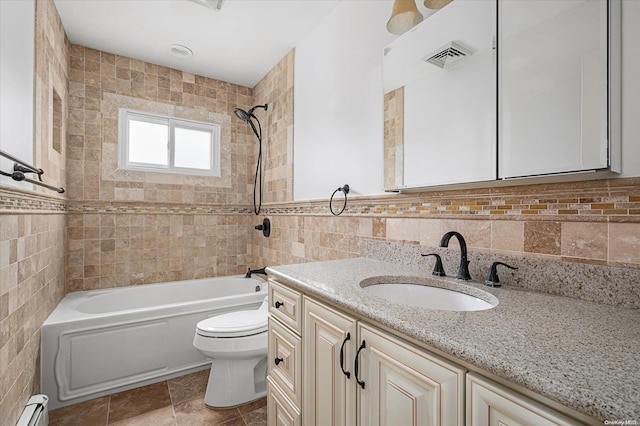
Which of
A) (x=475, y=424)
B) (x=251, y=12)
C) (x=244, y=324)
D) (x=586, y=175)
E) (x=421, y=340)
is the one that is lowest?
(x=244, y=324)

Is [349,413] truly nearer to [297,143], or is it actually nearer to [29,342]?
[29,342]

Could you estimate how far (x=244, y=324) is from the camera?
198cm

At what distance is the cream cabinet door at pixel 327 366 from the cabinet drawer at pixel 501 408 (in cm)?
38

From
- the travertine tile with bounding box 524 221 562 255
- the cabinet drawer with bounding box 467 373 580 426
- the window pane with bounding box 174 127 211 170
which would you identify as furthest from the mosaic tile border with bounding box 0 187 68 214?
the travertine tile with bounding box 524 221 562 255

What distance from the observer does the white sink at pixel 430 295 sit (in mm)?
1068

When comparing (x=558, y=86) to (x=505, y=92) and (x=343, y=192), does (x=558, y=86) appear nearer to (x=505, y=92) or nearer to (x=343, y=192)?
(x=505, y=92)

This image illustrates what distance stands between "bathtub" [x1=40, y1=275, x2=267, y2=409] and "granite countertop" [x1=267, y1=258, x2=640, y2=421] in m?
1.68

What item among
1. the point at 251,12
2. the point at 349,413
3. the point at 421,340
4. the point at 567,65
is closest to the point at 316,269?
the point at 349,413

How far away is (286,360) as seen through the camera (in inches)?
52.2

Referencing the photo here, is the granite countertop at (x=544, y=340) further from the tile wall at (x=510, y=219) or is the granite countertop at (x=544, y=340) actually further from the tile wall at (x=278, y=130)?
the tile wall at (x=278, y=130)

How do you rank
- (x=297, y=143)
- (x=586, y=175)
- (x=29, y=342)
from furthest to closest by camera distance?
1. (x=297, y=143)
2. (x=29, y=342)
3. (x=586, y=175)

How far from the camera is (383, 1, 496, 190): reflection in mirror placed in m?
1.14

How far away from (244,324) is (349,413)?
1187 mm

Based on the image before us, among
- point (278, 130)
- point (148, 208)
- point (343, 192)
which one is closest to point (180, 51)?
point (278, 130)
